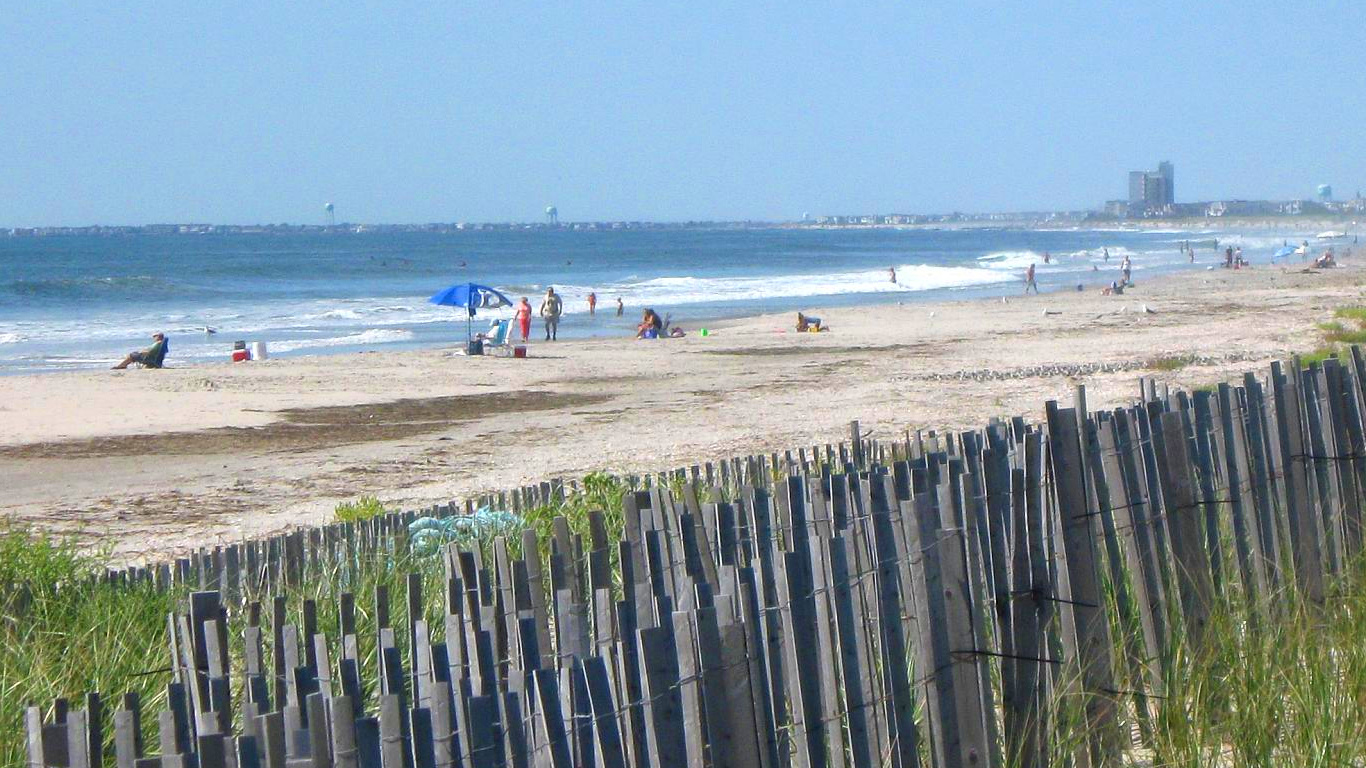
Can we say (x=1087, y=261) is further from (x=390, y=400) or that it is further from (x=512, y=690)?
(x=512, y=690)

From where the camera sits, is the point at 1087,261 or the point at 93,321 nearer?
the point at 93,321

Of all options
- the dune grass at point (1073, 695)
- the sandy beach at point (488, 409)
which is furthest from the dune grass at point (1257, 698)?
the sandy beach at point (488, 409)

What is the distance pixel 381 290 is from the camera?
62.3m

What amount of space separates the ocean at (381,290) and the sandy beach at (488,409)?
9001 millimetres

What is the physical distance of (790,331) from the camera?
102ft

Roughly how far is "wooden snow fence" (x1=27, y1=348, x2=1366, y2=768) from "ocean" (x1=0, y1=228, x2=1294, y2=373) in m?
26.7

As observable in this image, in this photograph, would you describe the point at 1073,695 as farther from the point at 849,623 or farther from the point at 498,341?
the point at 498,341

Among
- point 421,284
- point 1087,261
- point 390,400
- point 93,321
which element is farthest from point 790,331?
point 1087,261

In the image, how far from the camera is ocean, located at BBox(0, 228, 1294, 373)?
36.7 metres

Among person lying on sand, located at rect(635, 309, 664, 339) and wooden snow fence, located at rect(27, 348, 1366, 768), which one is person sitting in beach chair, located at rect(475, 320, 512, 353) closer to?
person lying on sand, located at rect(635, 309, 664, 339)

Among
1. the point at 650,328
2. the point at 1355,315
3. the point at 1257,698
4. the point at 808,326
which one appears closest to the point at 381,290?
the point at 650,328

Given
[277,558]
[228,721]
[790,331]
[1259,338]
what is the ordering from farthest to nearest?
[790,331] → [1259,338] → [277,558] → [228,721]

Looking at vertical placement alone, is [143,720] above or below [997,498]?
below

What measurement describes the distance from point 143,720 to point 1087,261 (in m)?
85.0
